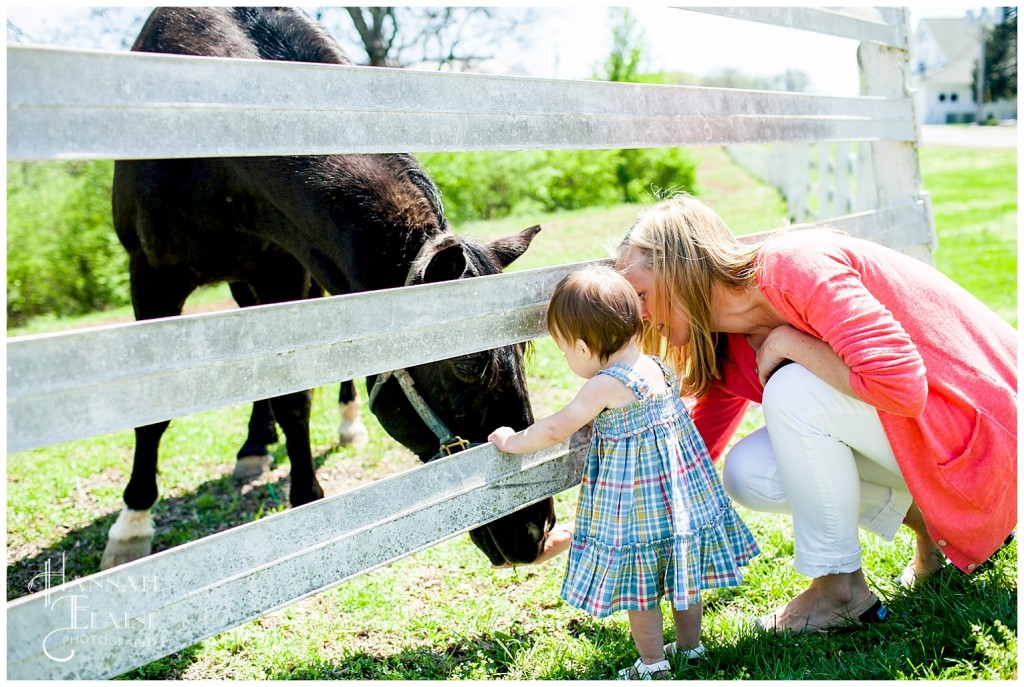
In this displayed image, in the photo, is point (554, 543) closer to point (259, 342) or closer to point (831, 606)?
point (831, 606)

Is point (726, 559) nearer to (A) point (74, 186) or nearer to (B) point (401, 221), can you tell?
(B) point (401, 221)

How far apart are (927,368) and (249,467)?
11.9 ft

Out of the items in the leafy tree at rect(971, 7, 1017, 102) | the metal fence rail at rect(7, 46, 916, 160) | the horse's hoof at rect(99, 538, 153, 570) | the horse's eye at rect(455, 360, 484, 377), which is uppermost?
the leafy tree at rect(971, 7, 1017, 102)

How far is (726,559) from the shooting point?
2367mm

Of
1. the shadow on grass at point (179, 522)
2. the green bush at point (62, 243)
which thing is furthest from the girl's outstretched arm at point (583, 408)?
the green bush at point (62, 243)

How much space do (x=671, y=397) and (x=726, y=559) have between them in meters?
0.51

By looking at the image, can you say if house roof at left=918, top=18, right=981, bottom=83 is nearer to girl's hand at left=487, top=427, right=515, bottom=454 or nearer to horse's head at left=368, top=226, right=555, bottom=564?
horse's head at left=368, top=226, right=555, bottom=564

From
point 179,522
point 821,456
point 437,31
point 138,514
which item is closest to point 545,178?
point 437,31

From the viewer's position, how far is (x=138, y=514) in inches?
146

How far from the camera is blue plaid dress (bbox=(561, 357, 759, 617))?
2271 mm

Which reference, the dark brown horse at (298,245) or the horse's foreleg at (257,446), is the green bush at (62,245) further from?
the dark brown horse at (298,245)

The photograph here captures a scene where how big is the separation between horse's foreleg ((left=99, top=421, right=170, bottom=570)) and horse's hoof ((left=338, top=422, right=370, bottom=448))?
4.38 ft

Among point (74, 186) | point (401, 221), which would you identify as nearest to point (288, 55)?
point (401, 221)

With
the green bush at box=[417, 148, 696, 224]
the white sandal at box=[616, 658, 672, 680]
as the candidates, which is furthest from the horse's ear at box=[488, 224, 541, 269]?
the green bush at box=[417, 148, 696, 224]
